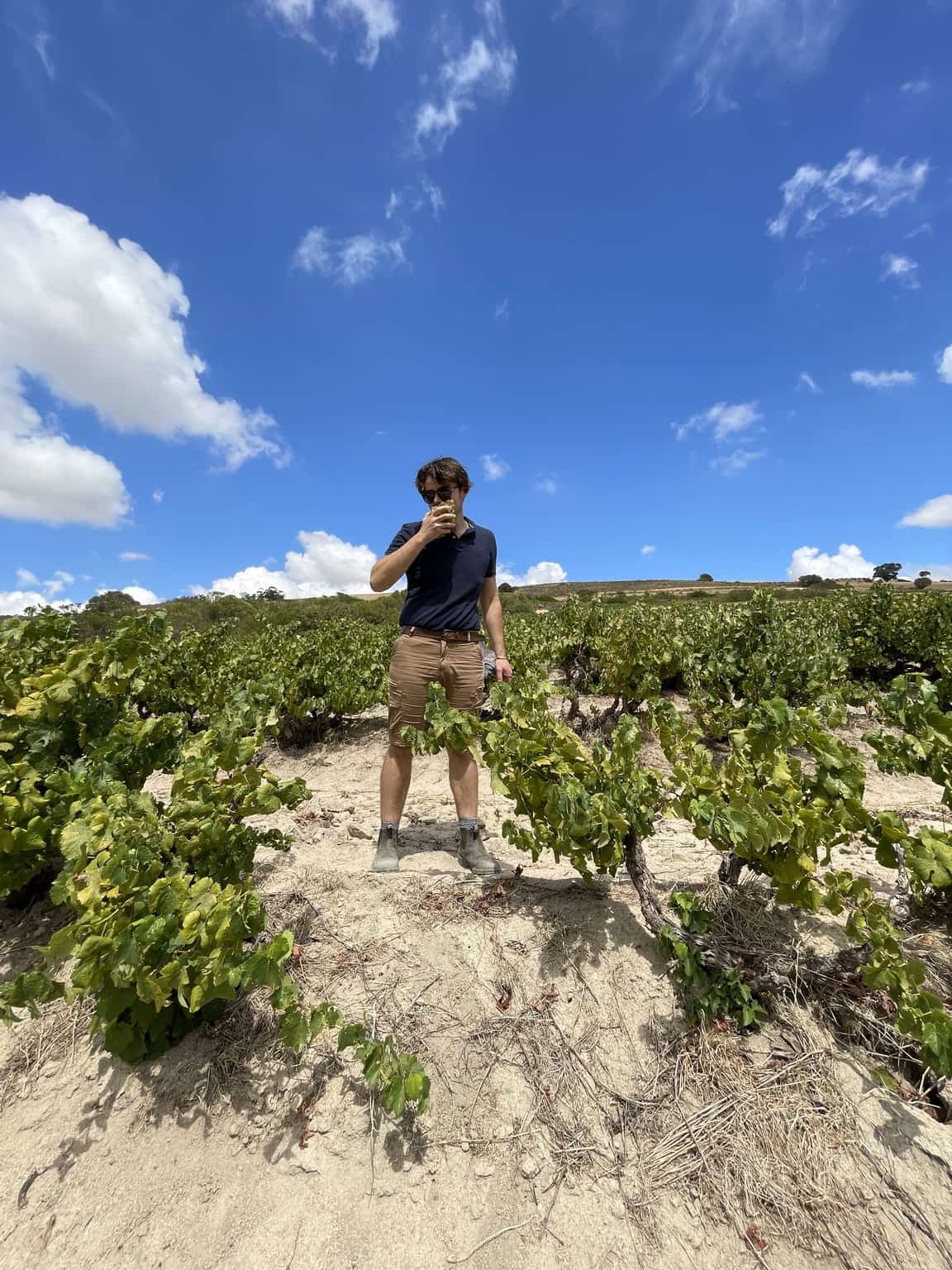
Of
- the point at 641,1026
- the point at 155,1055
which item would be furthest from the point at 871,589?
the point at 155,1055

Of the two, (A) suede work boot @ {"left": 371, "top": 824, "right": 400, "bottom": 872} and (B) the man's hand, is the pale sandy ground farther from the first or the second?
(B) the man's hand

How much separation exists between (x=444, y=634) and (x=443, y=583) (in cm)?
28

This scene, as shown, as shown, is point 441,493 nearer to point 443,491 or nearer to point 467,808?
point 443,491

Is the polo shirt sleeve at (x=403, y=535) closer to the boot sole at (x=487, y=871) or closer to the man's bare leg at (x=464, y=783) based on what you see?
the man's bare leg at (x=464, y=783)

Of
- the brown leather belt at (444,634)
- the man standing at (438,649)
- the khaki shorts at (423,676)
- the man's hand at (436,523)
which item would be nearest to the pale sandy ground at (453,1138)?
the man standing at (438,649)

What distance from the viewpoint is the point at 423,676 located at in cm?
296

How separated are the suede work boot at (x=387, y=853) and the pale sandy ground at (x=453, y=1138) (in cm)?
45

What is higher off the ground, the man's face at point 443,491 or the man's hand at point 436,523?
the man's face at point 443,491

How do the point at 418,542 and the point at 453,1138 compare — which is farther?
the point at 418,542

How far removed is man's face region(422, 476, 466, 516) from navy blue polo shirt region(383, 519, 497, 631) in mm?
166

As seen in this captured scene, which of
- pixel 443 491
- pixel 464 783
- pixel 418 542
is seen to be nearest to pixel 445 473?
pixel 443 491

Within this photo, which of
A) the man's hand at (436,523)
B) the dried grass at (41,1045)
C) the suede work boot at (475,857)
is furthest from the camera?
the suede work boot at (475,857)

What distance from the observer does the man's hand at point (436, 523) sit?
279cm

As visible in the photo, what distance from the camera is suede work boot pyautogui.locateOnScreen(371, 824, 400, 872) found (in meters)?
2.94
